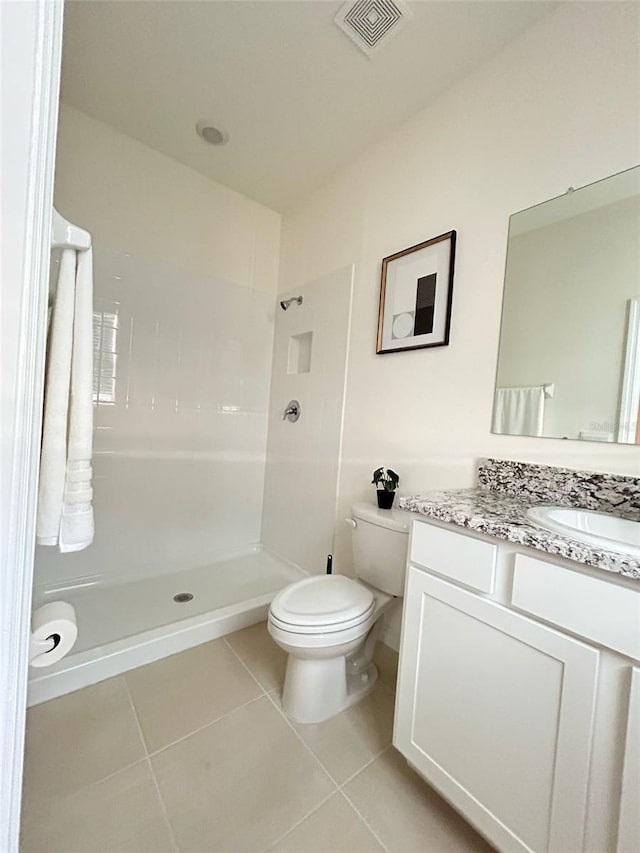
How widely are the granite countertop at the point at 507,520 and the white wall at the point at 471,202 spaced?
0.22m

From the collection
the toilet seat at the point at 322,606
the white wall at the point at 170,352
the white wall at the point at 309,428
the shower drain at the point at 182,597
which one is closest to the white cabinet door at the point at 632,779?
the toilet seat at the point at 322,606

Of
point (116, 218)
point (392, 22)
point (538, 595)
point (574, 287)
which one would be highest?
point (392, 22)

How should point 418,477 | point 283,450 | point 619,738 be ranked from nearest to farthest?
point 619,738
point 418,477
point 283,450

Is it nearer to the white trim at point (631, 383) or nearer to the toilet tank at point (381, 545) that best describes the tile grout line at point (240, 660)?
the toilet tank at point (381, 545)

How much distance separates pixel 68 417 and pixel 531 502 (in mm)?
1299

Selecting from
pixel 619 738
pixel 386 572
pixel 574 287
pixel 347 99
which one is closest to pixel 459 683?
pixel 619 738

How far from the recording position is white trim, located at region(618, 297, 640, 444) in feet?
3.10

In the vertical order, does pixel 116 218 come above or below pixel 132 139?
below

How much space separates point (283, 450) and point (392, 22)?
1.98m

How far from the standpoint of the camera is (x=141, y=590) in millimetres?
1841

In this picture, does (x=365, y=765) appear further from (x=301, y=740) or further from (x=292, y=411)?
(x=292, y=411)

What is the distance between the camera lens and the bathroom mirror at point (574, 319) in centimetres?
97

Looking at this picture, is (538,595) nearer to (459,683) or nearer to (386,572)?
(459,683)

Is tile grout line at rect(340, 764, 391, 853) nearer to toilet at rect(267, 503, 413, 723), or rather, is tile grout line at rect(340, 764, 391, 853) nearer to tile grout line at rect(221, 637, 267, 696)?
toilet at rect(267, 503, 413, 723)
